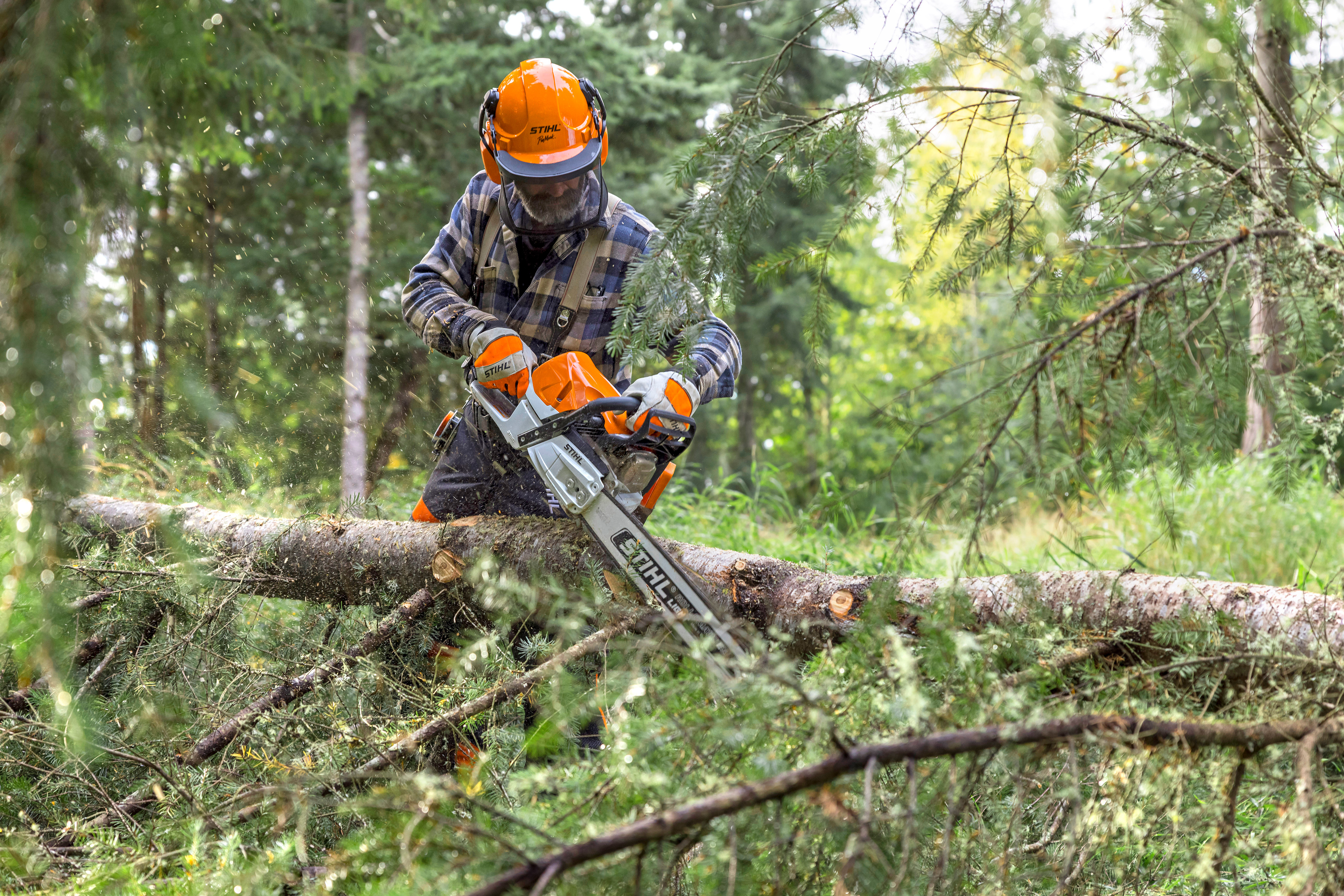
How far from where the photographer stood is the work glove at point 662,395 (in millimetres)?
2408

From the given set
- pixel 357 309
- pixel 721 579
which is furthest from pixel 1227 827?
pixel 357 309

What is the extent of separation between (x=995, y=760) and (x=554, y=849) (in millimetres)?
709

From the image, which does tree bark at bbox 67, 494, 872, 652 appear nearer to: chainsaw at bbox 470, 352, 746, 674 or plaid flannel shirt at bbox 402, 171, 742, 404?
chainsaw at bbox 470, 352, 746, 674

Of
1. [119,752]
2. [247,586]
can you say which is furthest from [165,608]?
[119,752]

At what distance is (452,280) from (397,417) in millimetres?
7071

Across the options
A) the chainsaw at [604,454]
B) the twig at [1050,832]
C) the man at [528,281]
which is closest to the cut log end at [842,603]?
the chainsaw at [604,454]

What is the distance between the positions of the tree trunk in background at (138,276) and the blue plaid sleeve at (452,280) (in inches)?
60.3

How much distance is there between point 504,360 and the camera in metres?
2.68

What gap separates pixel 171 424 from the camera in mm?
1998

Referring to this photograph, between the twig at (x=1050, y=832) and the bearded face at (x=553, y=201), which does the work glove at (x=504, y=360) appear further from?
the twig at (x=1050, y=832)

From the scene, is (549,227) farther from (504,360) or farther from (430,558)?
(430,558)

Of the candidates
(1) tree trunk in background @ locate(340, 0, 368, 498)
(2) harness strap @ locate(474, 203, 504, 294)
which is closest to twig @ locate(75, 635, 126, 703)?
(2) harness strap @ locate(474, 203, 504, 294)

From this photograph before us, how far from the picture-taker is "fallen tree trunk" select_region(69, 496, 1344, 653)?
5.89ft

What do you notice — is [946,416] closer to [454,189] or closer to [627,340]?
[627,340]
